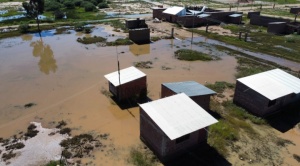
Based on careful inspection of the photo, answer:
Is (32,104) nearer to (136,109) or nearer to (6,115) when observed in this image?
(6,115)

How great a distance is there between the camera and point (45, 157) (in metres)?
14.5

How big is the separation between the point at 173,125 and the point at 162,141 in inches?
43.7

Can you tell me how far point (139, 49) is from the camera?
3400 cm

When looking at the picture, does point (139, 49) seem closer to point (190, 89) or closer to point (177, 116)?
point (190, 89)

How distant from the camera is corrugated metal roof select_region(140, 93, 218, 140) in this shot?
43.1 ft

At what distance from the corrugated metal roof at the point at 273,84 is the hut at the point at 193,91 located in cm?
316

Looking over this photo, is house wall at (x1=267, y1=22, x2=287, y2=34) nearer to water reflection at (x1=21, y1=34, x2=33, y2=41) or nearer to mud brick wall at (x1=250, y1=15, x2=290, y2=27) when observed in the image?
mud brick wall at (x1=250, y1=15, x2=290, y2=27)

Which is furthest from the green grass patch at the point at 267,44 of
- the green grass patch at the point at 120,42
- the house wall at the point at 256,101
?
the house wall at the point at 256,101

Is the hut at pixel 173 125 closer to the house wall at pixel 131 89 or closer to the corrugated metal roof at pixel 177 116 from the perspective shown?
the corrugated metal roof at pixel 177 116

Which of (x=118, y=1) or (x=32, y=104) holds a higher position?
(x=118, y=1)

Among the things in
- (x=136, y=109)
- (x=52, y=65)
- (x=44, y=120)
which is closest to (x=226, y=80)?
(x=136, y=109)

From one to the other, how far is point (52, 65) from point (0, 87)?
255 inches

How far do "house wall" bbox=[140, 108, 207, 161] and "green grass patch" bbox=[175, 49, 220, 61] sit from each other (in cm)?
1624

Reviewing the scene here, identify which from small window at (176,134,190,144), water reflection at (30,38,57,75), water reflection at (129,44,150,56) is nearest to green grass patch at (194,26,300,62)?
water reflection at (129,44,150,56)
